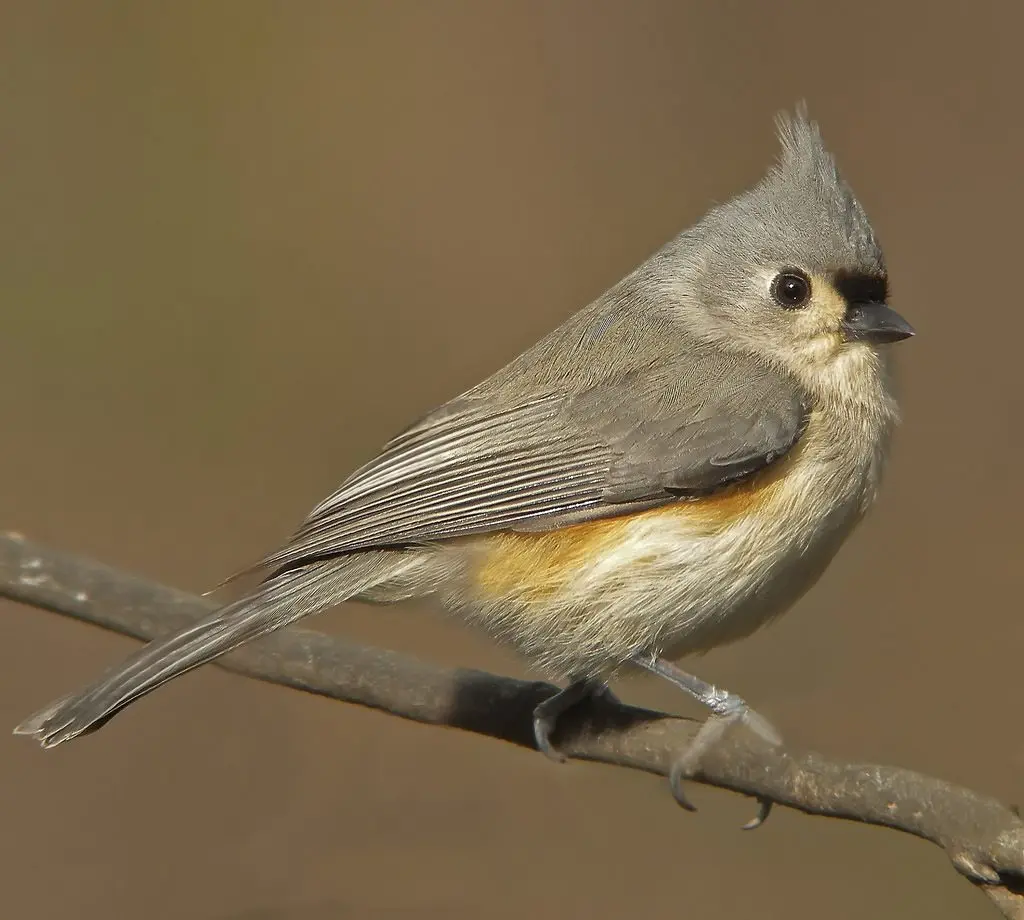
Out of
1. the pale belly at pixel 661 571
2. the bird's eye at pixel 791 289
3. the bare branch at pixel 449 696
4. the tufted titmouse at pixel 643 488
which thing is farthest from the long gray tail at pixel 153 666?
the bird's eye at pixel 791 289

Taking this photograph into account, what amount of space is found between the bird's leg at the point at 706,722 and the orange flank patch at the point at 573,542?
1.08ft

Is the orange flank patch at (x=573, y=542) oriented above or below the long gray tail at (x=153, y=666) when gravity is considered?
below

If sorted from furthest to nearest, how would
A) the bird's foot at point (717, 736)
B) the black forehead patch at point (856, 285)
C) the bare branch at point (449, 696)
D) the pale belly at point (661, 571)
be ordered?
1. the black forehead patch at point (856, 285)
2. the pale belly at point (661, 571)
3. the bird's foot at point (717, 736)
4. the bare branch at point (449, 696)

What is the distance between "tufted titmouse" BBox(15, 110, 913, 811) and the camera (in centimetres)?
A: 307

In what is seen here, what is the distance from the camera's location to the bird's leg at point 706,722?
265 centimetres

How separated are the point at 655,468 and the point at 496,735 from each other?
79 centimetres

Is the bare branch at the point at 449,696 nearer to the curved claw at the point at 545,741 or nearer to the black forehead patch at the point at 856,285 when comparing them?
the curved claw at the point at 545,741

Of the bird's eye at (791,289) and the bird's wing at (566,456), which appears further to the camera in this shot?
the bird's eye at (791,289)

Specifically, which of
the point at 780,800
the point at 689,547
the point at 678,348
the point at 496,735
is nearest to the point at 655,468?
the point at 689,547

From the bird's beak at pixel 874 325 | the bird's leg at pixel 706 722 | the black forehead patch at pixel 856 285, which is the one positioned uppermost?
the black forehead patch at pixel 856 285

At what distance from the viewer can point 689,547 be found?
3.07m

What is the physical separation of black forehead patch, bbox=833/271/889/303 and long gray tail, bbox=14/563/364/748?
5.33 feet

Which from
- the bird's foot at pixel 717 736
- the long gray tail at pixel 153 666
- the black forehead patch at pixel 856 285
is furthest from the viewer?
the black forehead patch at pixel 856 285

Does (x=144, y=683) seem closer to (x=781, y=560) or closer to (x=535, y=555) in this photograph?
(x=535, y=555)
